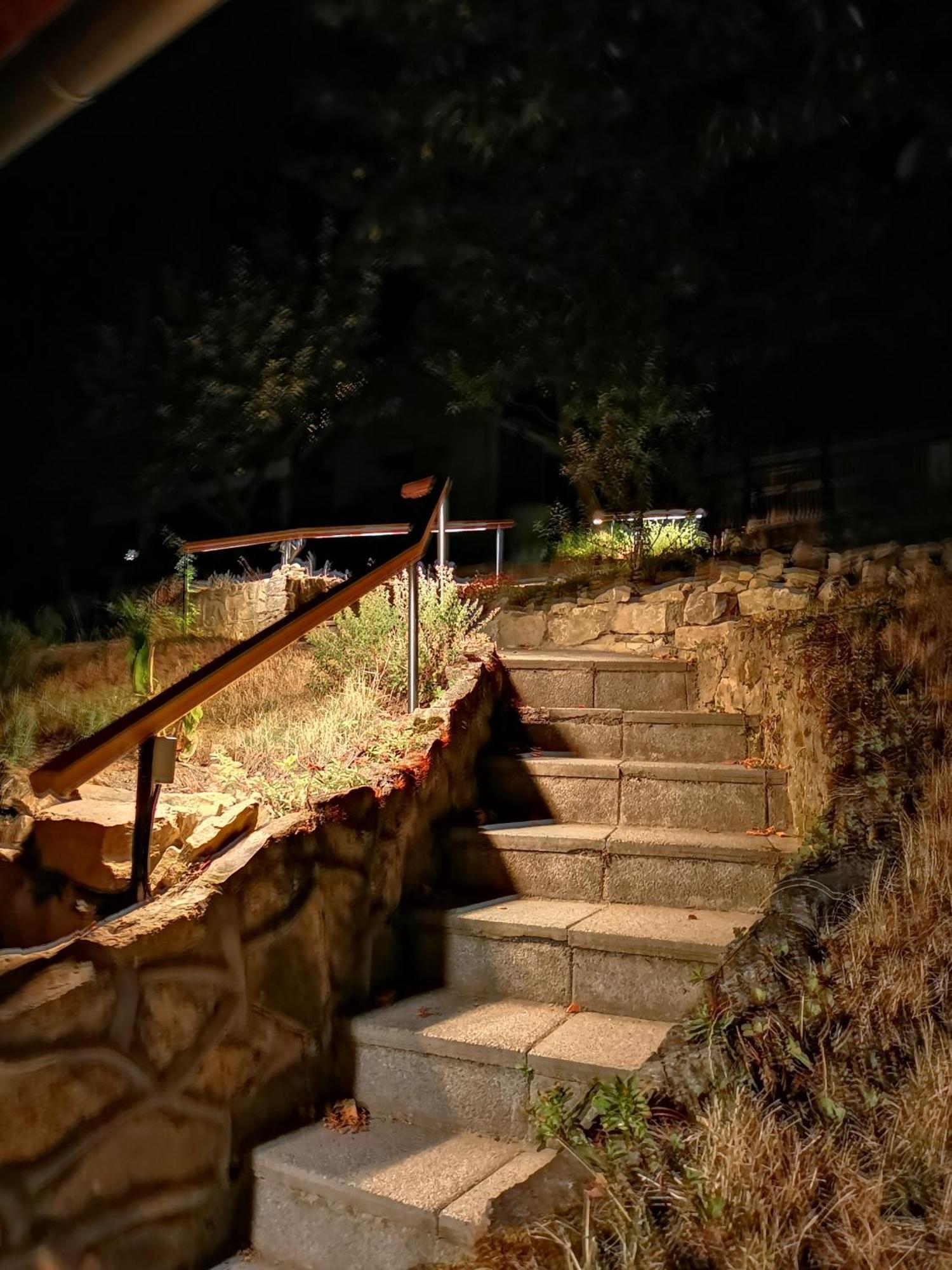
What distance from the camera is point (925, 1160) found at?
2158 millimetres

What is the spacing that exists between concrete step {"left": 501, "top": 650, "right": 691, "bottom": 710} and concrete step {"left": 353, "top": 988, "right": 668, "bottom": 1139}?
2.07 metres

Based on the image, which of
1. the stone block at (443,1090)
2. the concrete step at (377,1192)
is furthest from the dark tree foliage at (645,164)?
the concrete step at (377,1192)

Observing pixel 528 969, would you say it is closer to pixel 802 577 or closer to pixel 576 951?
pixel 576 951

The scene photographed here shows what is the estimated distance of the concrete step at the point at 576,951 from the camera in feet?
11.3

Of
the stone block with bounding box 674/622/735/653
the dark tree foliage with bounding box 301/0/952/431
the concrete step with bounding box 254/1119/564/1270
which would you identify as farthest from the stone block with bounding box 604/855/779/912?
the dark tree foliage with bounding box 301/0/952/431

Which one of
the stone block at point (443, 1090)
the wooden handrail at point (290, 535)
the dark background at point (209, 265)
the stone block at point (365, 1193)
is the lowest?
the stone block at point (365, 1193)

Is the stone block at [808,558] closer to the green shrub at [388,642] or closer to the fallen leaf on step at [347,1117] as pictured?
the green shrub at [388,642]

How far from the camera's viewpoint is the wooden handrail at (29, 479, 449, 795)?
290cm

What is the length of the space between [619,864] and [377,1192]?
1532 millimetres

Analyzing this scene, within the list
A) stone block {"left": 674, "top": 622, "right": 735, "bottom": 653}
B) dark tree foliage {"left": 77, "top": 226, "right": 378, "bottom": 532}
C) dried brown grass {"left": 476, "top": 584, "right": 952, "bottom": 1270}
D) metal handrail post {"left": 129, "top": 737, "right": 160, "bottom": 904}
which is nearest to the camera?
dried brown grass {"left": 476, "top": 584, "right": 952, "bottom": 1270}

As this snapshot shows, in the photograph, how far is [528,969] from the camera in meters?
3.69

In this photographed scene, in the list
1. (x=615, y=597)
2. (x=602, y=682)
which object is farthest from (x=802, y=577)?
(x=602, y=682)

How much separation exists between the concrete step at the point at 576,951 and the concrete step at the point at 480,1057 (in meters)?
0.08

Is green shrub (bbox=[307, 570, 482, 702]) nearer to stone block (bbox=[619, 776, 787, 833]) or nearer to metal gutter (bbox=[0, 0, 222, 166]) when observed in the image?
stone block (bbox=[619, 776, 787, 833])
